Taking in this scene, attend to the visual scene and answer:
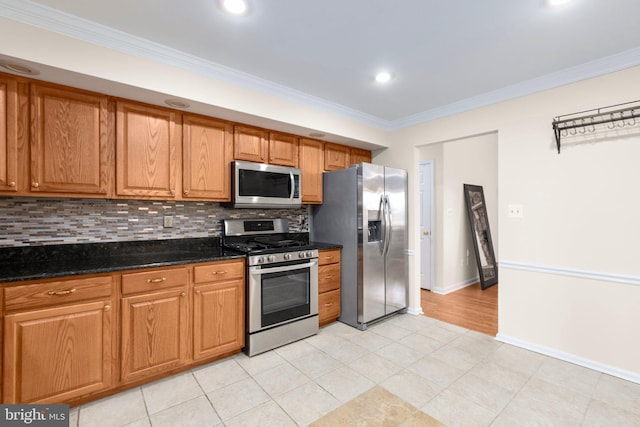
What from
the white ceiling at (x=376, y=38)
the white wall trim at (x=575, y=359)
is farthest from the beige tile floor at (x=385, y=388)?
the white ceiling at (x=376, y=38)

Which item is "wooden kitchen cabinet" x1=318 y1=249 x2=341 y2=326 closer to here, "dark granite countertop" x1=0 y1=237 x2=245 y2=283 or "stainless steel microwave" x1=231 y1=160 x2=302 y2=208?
"stainless steel microwave" x1=231 y1=160 x2=302 y2=208

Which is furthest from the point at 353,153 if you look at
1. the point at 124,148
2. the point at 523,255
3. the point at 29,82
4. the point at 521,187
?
the point at 29,82

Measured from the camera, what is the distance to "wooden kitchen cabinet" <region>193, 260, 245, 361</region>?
7.87 feet

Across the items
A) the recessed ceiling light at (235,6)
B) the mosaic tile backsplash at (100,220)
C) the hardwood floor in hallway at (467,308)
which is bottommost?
the hardwood floor in hallway at (467,308)

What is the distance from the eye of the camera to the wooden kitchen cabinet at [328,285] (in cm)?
325

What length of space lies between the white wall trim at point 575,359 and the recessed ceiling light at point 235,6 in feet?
11.8

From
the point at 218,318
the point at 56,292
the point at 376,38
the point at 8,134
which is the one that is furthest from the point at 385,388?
the point at 8,134

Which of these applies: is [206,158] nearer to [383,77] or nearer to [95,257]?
[95,257]

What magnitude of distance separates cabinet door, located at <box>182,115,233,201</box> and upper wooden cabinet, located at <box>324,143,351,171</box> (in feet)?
4.16

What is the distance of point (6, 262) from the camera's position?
6.71ft

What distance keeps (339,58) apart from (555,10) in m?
1.40

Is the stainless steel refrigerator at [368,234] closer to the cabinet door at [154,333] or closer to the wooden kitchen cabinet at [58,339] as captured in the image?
the cabinet door at [154,333]

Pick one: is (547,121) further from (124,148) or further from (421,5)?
(124,148)

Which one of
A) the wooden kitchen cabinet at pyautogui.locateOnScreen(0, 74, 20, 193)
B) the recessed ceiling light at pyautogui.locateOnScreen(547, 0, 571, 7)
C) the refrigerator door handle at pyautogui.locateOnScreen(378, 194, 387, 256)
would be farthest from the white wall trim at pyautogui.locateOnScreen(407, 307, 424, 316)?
the wooden kitchen cabinet at pyautogui.locateOnScreen(0, 74, 20, 193)
